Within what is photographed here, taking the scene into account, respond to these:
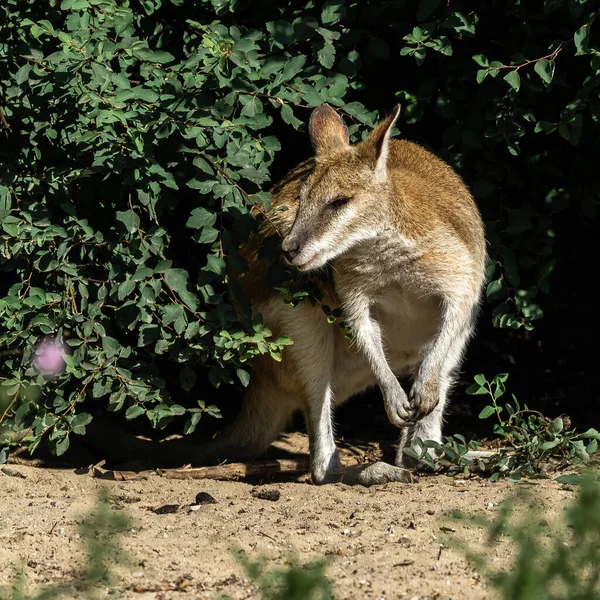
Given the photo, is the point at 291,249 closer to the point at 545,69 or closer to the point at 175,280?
the point at 175,280

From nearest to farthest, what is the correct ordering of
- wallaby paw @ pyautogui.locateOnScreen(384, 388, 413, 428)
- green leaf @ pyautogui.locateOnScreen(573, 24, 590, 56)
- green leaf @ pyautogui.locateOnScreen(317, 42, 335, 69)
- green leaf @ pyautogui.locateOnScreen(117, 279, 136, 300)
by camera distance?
1. green leaf @ pyautogui.locateOnScreen(117, 279, 136, 300)
2. green leaf @ pyautogui.locateOnScreen(573, 24, 590, 56)
3. green leaf @ pyautogui.locateOnScreen(317, 42, 335, 69)
4. wallaby paw @ pyautogui.locateOnScreen(384, 388, 413, 428)

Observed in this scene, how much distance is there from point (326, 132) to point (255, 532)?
218 cm

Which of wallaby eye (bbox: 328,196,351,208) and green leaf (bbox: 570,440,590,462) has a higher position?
wallaby eye (bbox: 328,196,351,208)

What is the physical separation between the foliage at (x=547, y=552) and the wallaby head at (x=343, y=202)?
1486 millimetres

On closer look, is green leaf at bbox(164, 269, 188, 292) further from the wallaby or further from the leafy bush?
the wallaby

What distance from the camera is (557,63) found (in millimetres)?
5434

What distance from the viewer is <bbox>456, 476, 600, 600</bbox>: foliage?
2201mm

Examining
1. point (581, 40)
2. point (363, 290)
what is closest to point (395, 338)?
point (363, 290)

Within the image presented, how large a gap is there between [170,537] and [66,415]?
135 centimetres

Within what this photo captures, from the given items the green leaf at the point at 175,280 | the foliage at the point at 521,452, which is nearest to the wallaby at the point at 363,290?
the foliage at the point at 521,452

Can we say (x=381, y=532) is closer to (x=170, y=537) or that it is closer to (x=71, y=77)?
(x=170, y=537)

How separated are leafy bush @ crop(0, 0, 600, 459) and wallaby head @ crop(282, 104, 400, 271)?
24 cm

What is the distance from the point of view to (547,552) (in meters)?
3.44

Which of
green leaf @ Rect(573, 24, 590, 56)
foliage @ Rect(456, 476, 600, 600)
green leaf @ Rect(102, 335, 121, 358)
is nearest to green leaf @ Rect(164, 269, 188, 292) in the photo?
green leaf @ Rect(102, 335, 121, 358)
